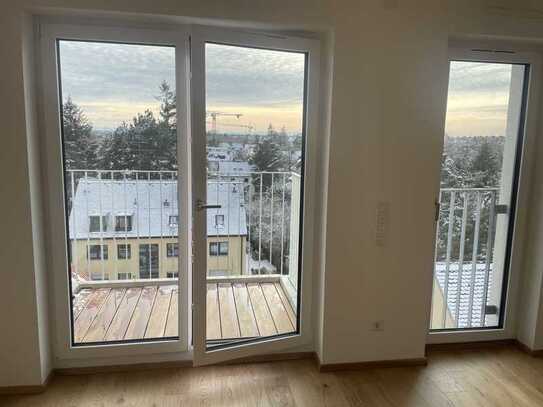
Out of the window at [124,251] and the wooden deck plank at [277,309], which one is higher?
the window at [124,251]

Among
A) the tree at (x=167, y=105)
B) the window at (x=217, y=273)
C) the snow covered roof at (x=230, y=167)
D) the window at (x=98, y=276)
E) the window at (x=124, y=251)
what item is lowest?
the window at (x=98, y=276)

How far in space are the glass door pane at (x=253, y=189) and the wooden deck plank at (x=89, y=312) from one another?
28.5 inches

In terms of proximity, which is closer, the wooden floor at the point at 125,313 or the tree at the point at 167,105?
the tree at the point at 167,105

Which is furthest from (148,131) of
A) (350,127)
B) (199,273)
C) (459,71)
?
(459,71)

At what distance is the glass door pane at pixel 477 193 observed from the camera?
261 centimetres

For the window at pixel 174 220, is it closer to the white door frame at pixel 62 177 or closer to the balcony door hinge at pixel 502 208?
the white door frame at pixel 62 177

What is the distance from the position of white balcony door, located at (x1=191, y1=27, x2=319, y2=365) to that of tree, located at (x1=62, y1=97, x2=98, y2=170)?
2.09 ft

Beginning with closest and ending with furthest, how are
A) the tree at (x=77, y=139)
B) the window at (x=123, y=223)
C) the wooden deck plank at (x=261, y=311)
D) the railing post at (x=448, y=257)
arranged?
the tree at (x=77, y=139) < the window at (x=123, y=223) < the wooden deck plank at (x=261, y=311) < the railing post at (x=448, y=257)

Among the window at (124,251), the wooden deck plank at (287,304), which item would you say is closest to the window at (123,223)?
the window at (124,251)

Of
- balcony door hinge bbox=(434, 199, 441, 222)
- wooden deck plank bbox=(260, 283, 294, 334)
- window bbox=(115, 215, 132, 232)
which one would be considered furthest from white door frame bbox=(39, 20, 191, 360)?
balcony door hinge bbox=(434, 199, 441, 222)

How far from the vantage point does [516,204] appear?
108 inches

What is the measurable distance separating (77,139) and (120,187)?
360 millimetres

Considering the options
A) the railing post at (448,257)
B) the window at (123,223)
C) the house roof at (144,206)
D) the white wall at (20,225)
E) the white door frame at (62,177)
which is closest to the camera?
the white wall at (20,225)

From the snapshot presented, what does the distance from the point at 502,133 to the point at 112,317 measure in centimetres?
288
